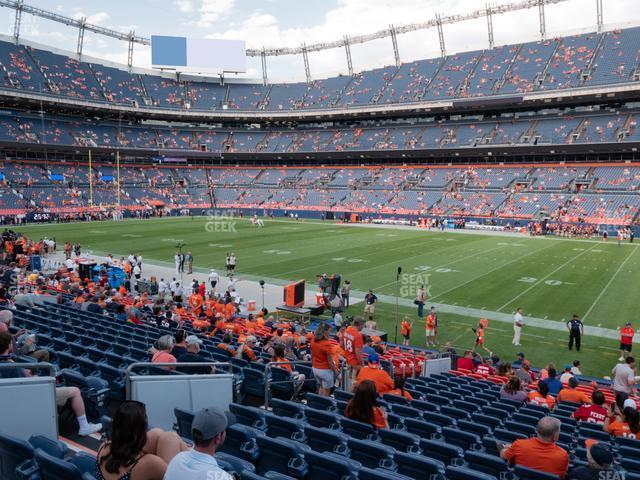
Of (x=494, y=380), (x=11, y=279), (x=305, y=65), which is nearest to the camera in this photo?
(x=494, y=380)

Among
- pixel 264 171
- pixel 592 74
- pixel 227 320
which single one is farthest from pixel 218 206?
pixel 227 320

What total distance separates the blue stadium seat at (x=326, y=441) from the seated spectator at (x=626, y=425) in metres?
4.71

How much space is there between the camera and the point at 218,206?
76.5 m

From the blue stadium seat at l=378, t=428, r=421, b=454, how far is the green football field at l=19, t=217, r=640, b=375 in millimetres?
11978

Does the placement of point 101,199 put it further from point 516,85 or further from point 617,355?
point 617,355

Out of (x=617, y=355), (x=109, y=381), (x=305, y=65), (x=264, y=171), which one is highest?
(x=305, y=65)

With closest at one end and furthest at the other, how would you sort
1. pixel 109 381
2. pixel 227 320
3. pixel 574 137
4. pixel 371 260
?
pixel 109 381
pixel 227 320
pixel 371 260
pixel 574 137

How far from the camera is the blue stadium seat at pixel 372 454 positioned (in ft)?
16.1

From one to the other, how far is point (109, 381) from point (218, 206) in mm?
70607

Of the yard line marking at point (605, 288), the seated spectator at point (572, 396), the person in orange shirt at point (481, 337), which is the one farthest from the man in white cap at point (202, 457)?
the yard line marking at point (605, 288)

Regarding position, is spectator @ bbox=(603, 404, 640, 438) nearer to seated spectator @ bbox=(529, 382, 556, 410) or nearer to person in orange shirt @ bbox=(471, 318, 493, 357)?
seated spectator @ bbox=(529, 382, 556, 410)

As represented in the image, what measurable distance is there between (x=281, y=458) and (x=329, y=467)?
0.59m

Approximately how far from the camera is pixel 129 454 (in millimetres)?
3436
